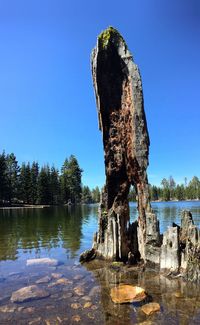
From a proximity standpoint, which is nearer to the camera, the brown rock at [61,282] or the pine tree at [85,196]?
the brown rock at [61,282]

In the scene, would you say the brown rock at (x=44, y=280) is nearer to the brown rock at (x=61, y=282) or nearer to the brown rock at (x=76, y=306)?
the brown rock at (x=61, y=282)

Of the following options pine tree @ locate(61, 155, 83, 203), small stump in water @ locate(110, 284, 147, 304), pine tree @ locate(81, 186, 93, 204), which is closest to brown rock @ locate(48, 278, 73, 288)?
small stump in water @ locate(110, 284, 147, 304)

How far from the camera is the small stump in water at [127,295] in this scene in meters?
Answer: 10.4

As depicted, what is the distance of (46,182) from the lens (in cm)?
11119

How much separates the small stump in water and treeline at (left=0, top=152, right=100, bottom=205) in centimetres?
9056

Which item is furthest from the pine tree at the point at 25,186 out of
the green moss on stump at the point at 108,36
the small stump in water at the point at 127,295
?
the small stump in water at the point at 127,295

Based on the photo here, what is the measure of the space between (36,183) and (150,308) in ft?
348

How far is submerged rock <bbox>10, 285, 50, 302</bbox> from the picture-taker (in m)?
10.9

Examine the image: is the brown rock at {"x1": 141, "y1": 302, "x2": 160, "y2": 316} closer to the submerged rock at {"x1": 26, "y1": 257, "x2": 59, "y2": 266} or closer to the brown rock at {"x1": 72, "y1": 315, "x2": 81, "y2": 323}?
the brown rock at {"x1": 72, "y1": 315, "x2": 81, "y2": 323}

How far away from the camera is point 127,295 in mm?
10781

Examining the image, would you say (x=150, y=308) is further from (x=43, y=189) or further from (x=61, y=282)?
(x=43, y=189)

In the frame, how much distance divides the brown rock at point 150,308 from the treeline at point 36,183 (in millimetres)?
92101

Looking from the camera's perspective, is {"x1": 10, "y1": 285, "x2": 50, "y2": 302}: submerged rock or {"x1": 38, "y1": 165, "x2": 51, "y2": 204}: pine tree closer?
{"x1": 10, "y1": 285, "x2": 50, "y2": 302}: submerged rock

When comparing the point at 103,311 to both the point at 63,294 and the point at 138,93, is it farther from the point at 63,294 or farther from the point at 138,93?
the point at 138,93
